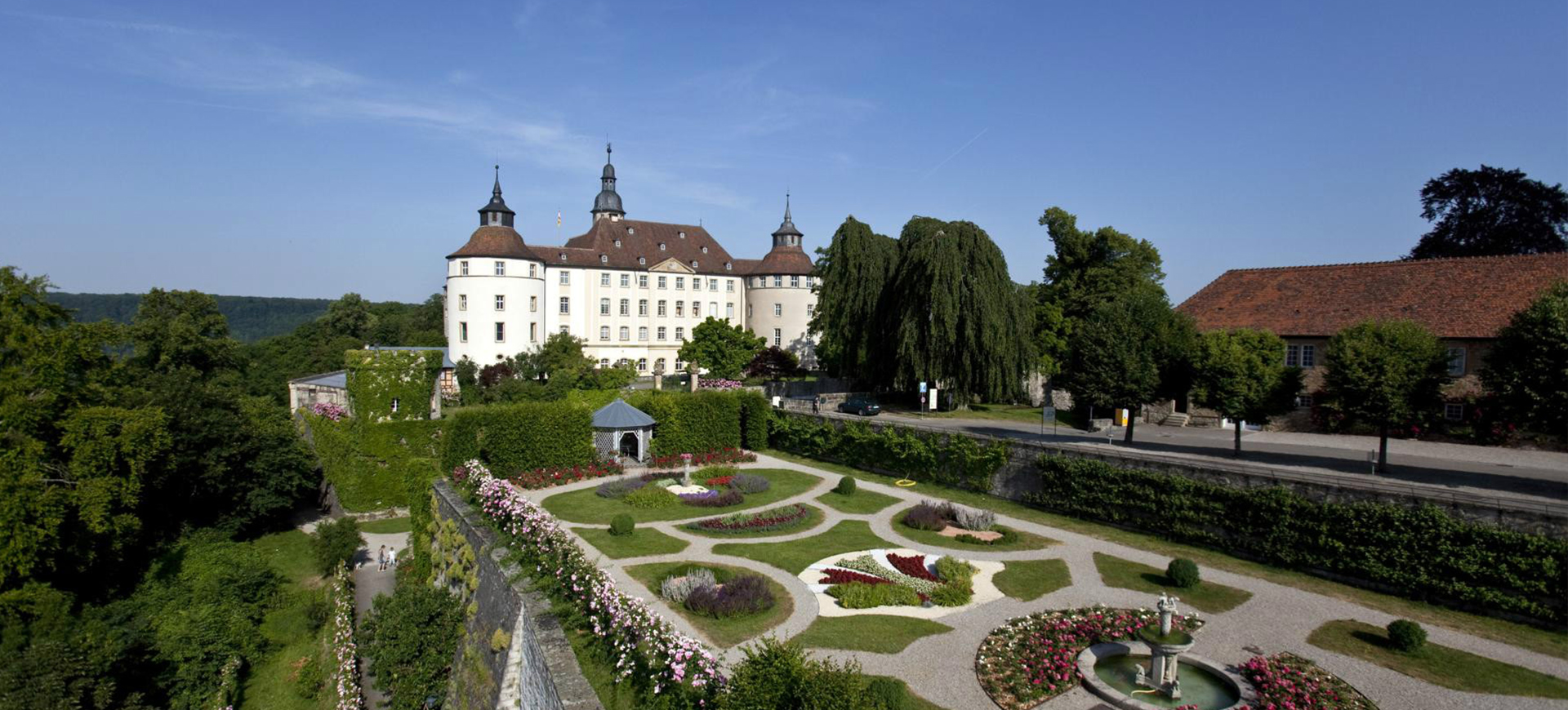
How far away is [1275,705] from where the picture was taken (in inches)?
399

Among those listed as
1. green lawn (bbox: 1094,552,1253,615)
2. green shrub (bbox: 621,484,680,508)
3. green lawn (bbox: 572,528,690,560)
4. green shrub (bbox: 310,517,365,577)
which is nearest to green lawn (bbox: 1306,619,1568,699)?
green lawn (bbox: 1094,552,1253,615)

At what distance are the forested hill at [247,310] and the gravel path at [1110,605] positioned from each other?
147 metres

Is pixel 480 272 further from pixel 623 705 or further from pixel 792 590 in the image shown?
pixel 623 705

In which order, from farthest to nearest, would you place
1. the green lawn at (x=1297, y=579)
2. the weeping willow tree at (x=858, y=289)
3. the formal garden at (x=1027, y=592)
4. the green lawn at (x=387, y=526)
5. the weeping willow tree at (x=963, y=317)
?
the weeping willow tree at (x=858, y=289), the weeping willow tree at (x=963, y=317), the green lawn at (x=387, y=526), the green lawn at (x=1297, y=579), the formal garden at (x=1027, y=592)

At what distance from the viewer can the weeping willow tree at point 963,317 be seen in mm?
33781

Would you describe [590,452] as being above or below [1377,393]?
below

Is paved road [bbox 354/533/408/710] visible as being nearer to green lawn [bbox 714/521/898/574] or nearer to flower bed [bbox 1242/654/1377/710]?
green lawn [bbox 714/521/898/574]

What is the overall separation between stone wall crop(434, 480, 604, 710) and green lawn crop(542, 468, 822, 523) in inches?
214

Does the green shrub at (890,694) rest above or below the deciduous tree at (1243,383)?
below

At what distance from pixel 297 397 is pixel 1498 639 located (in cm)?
4752

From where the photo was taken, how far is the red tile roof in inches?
1125

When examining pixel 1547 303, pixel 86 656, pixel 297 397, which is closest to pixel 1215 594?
pixel 1547 303

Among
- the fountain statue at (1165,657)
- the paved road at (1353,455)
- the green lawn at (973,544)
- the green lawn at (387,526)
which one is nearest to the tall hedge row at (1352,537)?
the paved road at (1353,455)

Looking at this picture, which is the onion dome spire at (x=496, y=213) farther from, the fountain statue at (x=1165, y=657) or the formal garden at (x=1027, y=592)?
the fountain statue at (x=1165, y=657)
